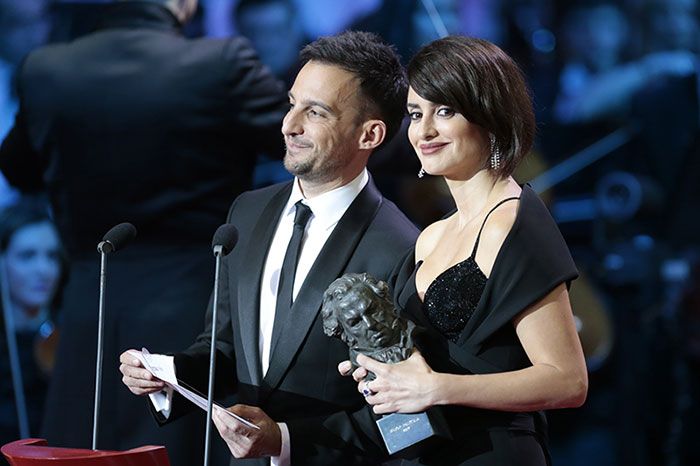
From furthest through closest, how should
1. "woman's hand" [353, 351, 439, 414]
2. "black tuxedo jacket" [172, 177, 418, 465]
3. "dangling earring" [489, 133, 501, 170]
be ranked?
"black tuxedo jacket" [172, 177, 418, 465] < "dangling earring" [489, 133, 501, 170] < "woman's hand" [353, 351, 439, 414]

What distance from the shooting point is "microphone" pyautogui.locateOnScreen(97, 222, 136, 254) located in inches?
101

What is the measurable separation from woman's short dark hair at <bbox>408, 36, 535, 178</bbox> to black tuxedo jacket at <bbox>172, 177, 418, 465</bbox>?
40 centimetres

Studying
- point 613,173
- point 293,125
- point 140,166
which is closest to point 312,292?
point 293,125

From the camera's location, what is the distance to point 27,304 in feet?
15.4

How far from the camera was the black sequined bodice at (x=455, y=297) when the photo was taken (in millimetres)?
2273

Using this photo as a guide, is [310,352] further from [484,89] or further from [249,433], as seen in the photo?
[484,89]

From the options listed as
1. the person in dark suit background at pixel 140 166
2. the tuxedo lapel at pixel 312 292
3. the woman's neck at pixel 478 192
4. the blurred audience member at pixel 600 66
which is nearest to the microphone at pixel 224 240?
the tuxedo lapel at pixel 312 292

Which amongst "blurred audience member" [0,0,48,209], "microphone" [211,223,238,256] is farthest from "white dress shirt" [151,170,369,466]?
"blurred audience member" [0,0,48,209]

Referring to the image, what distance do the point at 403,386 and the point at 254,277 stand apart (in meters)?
0.63

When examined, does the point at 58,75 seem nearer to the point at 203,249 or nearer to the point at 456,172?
the point at 203,249

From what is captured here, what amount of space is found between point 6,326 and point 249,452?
2530mm

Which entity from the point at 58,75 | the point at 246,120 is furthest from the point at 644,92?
the point at 58,75

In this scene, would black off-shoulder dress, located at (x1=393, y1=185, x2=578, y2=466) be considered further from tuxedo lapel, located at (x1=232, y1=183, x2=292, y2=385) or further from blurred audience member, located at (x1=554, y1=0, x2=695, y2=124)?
blurred audience member, located at (x1=554, y1=0, x2=695, y2=124)

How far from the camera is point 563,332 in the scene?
7.29ft
